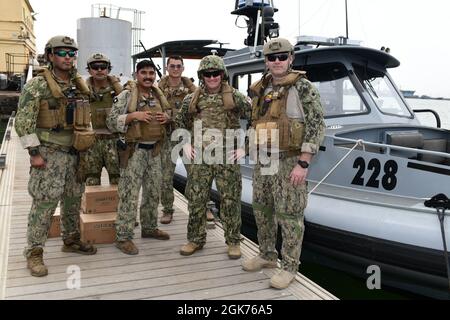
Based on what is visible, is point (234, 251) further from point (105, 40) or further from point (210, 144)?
point (105, 40)

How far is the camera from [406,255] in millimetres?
3514

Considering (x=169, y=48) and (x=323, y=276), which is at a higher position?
(x=169, y=48)

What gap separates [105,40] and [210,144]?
8.26 m

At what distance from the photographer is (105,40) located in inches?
426

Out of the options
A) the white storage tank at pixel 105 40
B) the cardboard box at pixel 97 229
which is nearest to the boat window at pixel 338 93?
the cardboard box at pixel 97 229

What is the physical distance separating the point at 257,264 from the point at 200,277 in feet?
1.65

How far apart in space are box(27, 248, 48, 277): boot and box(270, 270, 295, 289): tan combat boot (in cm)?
179

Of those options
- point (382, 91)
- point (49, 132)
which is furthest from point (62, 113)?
point (382, 91)

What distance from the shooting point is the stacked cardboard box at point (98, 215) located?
13.2ft

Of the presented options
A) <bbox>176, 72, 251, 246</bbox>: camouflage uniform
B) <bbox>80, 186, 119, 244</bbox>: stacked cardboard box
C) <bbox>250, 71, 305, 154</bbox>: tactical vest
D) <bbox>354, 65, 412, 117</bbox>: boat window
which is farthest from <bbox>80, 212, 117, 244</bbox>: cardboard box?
<bbox>354, 65, 412, 117</bbox>: boat window

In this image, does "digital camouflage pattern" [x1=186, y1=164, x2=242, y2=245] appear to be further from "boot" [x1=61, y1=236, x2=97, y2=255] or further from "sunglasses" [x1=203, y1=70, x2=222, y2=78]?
"boot" [x1=61, y1=236, x2=97, y2=255]

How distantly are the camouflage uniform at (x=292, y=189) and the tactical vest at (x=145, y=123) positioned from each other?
3.39ft

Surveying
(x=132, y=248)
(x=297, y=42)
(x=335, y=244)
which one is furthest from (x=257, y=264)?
(x=297, y=42)
